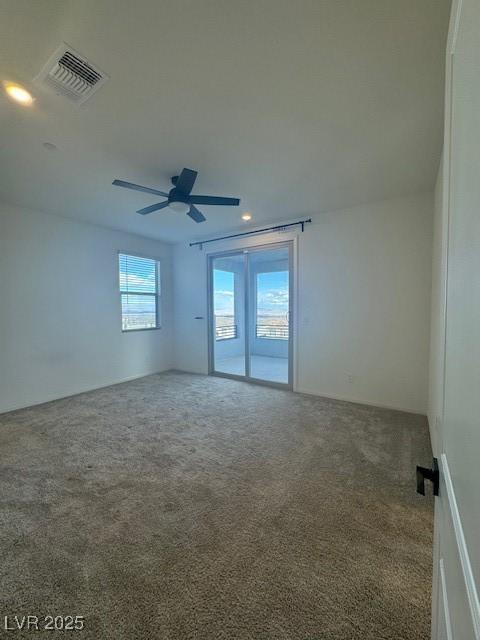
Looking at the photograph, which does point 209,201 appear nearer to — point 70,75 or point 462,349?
point 70,75

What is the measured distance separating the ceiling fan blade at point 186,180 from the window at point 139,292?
2.65m

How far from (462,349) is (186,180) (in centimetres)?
252

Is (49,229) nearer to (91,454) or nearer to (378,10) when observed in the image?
(91,454)

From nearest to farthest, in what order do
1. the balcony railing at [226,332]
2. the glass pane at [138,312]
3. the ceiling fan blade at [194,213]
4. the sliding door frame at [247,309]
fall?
the ceiling fan blade at [194,213]
the sliding door frame at [247,309]
the glass pane at [138,312]
the balcony railing at [226,332]

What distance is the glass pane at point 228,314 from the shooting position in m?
5.38

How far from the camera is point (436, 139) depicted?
2.22 meters

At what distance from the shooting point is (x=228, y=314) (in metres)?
5.91

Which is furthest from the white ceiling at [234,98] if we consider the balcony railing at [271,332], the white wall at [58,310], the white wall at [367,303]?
the balcony railing at [271,332]

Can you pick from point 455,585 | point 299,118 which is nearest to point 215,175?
point 299,118

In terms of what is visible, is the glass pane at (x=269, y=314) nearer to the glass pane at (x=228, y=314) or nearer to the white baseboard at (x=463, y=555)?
the glass pane at (x=228, y=314)

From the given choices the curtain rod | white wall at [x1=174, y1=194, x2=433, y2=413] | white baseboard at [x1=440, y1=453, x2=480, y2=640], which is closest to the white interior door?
white baseboard at [x1=440, y1=453, x2=480, y2=640]

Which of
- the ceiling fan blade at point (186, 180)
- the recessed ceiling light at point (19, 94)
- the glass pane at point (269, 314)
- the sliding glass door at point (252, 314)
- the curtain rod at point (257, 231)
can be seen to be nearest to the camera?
the recessed ceiling light at point (19, 94)

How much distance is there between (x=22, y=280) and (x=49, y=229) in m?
0.81

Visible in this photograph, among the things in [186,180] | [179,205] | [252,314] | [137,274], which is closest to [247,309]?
[252,314]
